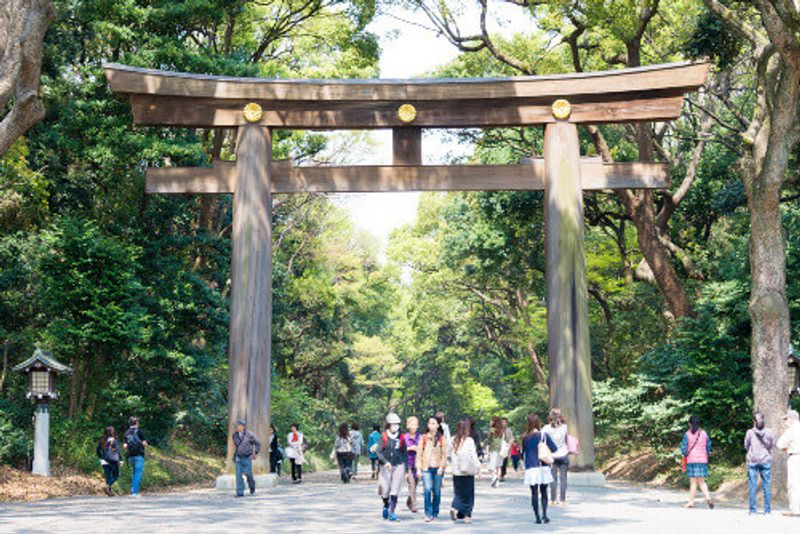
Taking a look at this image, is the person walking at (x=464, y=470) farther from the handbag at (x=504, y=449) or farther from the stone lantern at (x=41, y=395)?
the stone lantern at (x=41, y=395)

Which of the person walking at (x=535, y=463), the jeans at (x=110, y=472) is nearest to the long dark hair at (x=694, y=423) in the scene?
the person walking at (x=535, y=463)

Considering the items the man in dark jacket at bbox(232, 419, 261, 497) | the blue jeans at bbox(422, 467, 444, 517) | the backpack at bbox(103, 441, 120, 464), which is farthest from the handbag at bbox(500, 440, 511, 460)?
the blue jeans at bbox(422, 467, 444, 517)

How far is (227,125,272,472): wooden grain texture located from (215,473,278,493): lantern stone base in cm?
22

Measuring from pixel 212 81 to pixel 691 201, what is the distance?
1517cm

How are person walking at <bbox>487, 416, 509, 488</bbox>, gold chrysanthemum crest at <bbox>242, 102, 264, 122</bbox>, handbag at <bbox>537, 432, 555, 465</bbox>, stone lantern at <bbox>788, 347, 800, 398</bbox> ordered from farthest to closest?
person walking at <bbox>487, 416, 509, 488</bbox> → gold chrysanthemum crest at <bbox>242, 102, 264, 122</bbox> → stone lantern at <bbox>788, 347, 800, 398</bbox> → handbag at <bbox>537, 432, 555, 465</bbox>

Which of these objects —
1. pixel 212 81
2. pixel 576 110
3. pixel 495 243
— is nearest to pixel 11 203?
pixel 212 81

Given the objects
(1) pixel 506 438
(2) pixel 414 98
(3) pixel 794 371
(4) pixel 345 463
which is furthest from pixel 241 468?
(3) pixel 794 371

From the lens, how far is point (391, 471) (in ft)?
43.4

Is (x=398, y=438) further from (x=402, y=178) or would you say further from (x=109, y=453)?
(x=402, y=178)

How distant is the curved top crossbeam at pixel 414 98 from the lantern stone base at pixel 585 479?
23.1 feet

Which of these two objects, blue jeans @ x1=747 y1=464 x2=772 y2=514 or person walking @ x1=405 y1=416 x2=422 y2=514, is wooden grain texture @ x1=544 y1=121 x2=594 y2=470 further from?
person walking @ x1=405 y1=416 x2=422 y2=514

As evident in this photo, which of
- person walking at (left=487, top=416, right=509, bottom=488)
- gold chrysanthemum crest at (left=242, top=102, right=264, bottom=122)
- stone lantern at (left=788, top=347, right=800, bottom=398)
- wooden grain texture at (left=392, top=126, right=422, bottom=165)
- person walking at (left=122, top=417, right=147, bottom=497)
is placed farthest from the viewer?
person walking at (left=487, top=416, right=509, bottom=488)

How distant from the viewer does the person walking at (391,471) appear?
42.7 ft

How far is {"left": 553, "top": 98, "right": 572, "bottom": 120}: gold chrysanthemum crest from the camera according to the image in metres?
19.9
